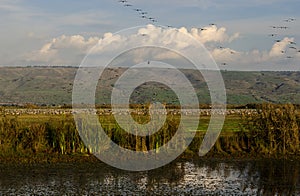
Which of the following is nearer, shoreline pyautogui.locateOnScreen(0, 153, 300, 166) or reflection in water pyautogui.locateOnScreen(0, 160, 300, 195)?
reflection in water pyautogui.locateOnScreen(0, 160, 300, 195)

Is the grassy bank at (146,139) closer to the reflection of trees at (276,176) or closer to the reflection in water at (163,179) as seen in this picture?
the reflection in water at (163,179)

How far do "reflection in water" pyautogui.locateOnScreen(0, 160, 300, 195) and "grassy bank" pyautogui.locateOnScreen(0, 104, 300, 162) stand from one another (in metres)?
3.13

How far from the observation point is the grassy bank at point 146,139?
34.8 m

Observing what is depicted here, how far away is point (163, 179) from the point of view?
27.3 metres

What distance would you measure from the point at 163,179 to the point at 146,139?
8985mm

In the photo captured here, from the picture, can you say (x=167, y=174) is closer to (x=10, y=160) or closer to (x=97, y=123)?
(x=97, y=123)

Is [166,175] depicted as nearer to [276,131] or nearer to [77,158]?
[77,158]

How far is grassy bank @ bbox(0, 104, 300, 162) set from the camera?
1371 inches

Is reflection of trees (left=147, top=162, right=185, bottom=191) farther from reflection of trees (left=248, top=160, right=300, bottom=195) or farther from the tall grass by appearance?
the tall grass

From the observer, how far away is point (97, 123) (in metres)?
34.9

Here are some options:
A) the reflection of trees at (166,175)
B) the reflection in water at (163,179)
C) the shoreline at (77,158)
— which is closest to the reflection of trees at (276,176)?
the reflection in water at (163,179)

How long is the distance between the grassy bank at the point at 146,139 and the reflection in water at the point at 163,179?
123 inches

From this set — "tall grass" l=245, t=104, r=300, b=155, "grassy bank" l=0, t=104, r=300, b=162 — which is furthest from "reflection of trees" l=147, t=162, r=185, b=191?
"tall grass" l=245, t=104, r=300, b=155

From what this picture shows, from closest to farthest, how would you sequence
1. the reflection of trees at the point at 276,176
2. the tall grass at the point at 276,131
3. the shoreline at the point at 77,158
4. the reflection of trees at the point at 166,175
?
the reflection of trees at the point at 276,176 < the reflection of trees at the point at 166,175 < the shoreline at the point at 77,158 < the tall grass at the point at 276,131
